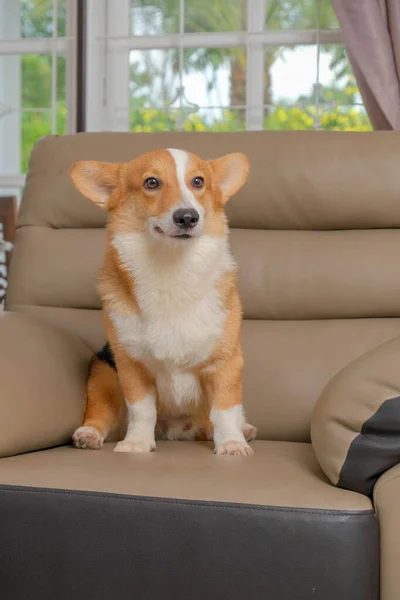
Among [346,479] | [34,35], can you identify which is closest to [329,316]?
[346,479]

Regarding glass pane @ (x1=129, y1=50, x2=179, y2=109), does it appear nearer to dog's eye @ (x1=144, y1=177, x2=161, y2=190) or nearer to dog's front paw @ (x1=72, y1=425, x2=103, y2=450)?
dog's eye @ (x1=144, y1=177, x2=161, y2=190)

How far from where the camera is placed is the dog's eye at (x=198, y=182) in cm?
175

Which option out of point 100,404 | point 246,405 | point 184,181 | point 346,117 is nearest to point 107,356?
point 100,404

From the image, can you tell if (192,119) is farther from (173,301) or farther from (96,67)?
(173,301)

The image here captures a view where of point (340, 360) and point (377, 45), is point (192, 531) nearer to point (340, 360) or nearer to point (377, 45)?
point (340, 360)

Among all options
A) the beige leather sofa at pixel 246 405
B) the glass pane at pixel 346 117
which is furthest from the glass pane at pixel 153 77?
the beige leather sofa at pixel 246 405

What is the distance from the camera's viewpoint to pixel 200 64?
304 cm

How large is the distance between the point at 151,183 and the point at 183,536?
77cm

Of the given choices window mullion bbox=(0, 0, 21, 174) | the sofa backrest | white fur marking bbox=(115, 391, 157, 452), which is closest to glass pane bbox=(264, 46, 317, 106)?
the sofa backrest

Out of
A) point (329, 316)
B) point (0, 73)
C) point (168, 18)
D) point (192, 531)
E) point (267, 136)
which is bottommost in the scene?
point (192, 531)

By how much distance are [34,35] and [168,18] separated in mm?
535

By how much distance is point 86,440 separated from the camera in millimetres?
1681

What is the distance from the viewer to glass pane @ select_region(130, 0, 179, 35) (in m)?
3.06

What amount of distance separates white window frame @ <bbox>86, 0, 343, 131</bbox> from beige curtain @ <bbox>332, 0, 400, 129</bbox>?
274 mm
